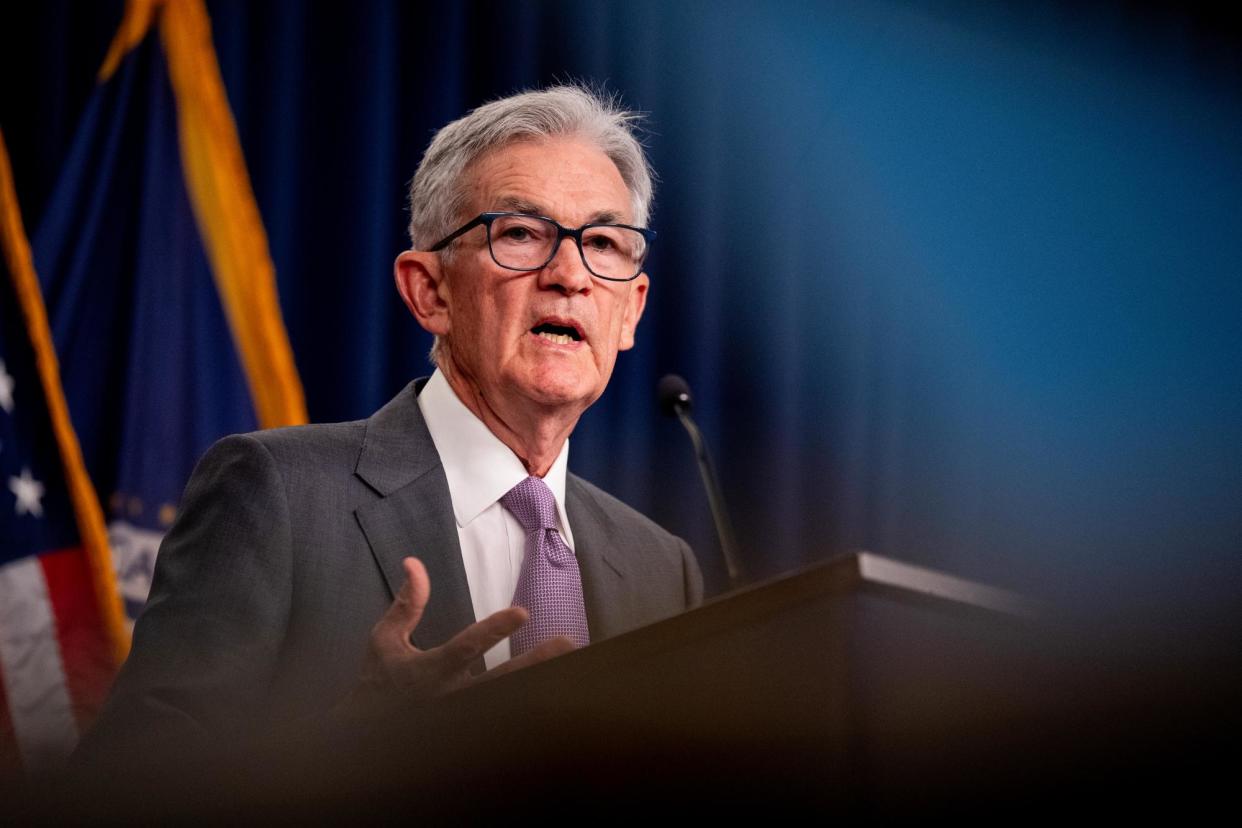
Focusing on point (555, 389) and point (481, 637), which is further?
point (555, 389)

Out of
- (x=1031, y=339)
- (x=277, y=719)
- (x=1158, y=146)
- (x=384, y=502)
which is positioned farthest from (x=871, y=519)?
(x=277, y=719)

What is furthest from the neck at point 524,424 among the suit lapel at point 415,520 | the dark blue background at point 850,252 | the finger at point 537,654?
the dark blue background at point 850,252

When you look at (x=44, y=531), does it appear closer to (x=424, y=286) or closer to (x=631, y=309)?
(x=424, y=286)

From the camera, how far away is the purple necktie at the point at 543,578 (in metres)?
1.52

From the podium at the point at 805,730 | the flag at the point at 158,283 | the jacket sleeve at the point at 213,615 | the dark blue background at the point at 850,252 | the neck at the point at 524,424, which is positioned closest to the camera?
the podium at the point at 805,730

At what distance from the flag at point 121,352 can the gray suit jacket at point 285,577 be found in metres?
1.02

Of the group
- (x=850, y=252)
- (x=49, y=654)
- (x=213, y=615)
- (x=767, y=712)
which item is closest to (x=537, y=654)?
(x=767, y=712)

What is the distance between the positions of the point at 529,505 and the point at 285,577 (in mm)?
344

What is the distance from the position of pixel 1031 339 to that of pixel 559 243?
168cm

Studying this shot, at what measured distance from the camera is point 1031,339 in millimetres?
3000

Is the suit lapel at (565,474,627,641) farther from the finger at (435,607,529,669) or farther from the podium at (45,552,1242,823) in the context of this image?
the podium at (45,552,1242,823)

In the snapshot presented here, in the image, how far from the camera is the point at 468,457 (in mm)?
1621

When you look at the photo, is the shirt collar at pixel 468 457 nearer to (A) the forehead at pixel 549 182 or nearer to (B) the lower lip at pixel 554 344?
(B) the lower lip at pixel 554 344

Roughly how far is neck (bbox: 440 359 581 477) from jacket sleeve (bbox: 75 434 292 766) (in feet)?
1.09
